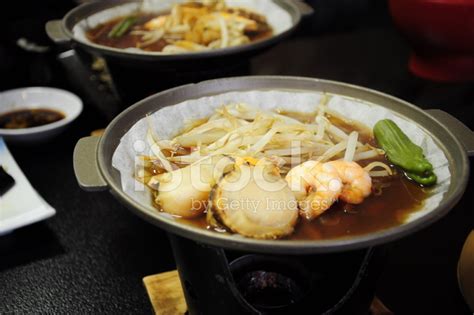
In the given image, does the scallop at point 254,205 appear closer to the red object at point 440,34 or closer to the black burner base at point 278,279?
the black burner base at point 278,279

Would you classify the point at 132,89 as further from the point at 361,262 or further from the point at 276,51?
the point at 276,51

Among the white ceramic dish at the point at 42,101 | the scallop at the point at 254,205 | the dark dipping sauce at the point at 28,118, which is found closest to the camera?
the scallop at the point at 254,205

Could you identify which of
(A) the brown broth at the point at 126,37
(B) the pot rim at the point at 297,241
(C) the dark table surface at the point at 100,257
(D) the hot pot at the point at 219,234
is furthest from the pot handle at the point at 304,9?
(B) the pot rim at the point at 297,241

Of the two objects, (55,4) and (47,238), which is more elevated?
(55,4)

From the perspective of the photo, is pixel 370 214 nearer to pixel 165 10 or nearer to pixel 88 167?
pixel 88 167

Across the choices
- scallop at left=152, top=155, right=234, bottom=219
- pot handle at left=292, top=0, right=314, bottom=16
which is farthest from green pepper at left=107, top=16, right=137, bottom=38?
scallop at left=152, top=155, right=234, bottom=219

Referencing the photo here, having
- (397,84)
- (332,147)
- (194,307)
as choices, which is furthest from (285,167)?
(397,84)
